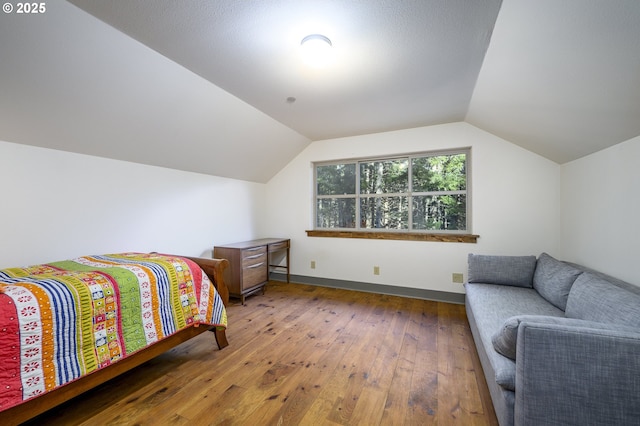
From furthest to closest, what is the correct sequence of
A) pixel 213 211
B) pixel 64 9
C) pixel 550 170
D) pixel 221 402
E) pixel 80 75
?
pixel 213 211, pixel 550 170, pixel 80 75, pixel 221 402, pixel 64 9

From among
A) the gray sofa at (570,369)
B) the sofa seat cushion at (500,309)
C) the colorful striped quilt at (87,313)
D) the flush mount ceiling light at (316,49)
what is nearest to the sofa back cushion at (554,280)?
the sofa seat cushion at (500,309)

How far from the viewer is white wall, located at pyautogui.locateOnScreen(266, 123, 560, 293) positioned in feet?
9.52

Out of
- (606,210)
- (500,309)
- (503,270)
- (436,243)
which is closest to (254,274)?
(436,243)

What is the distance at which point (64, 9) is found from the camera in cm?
138

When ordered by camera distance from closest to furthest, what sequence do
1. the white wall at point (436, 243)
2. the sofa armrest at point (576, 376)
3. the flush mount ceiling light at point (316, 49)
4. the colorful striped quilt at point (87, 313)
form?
the sofa armrest at point (576, 376), the colorful striped quilt at point (87, 313), the flush mount ceiling light at point (316, 49), the white wall at point (436, 243)

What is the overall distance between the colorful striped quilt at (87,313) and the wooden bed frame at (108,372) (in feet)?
0.24

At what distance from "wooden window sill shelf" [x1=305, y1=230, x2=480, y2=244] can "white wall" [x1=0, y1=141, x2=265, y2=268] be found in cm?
154

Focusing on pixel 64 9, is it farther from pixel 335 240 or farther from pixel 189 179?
pixel 335 240

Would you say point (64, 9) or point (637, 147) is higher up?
point (64, 9)

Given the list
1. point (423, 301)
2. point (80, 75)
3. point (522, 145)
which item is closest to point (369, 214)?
point (423, 301)

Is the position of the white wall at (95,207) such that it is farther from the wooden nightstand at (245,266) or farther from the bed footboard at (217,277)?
the bed footboard at (217,277)

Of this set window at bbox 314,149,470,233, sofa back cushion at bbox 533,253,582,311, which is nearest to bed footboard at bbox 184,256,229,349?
window at bbox 314,149,470,233

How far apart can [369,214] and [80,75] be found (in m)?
3.26

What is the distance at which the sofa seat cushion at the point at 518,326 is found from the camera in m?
1.11
